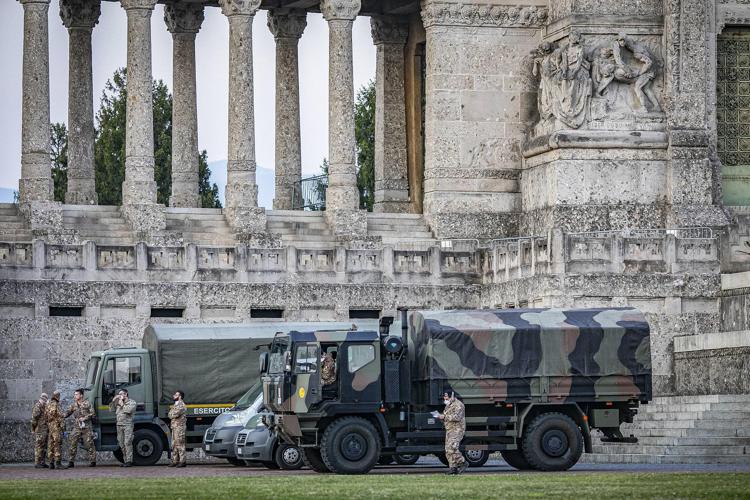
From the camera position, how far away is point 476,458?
55.1m

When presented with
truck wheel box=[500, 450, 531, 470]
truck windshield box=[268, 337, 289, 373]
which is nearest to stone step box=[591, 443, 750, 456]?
truck wheel box=[500, 450, 531, 470]

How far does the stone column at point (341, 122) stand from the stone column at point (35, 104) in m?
10.6

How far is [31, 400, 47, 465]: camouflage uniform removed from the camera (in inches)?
2276

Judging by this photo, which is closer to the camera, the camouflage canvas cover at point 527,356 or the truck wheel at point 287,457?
the camouflage canvas cover at point 527,356

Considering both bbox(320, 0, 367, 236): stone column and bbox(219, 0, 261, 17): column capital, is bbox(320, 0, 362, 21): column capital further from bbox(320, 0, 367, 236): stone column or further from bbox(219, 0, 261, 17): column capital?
bbox(219, 0, 261, 17): column capital

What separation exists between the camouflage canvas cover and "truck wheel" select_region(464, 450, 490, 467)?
3.00 meters

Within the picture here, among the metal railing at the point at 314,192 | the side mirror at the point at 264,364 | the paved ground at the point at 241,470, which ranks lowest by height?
the paved ground at the point at 241,470

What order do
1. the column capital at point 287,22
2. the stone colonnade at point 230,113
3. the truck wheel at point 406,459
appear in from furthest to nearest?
1. the column capital at point 287,22
2. the stone colonnade at point 230,113
3. the truck wheel at point 406,459

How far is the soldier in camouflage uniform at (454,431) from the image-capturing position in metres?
50.4

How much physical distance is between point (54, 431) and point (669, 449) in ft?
53.5

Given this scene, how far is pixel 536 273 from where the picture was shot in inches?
2724

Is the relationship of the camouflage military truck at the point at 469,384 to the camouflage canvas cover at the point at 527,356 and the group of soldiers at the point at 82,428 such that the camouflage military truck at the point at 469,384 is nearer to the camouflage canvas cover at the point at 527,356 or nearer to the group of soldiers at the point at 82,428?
the camouflage canvas cover at the point at 527,356

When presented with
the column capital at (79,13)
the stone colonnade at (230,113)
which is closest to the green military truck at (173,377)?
the stone colonnade at (230,113)

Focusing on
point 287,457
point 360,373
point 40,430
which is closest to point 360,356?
point 360,373
